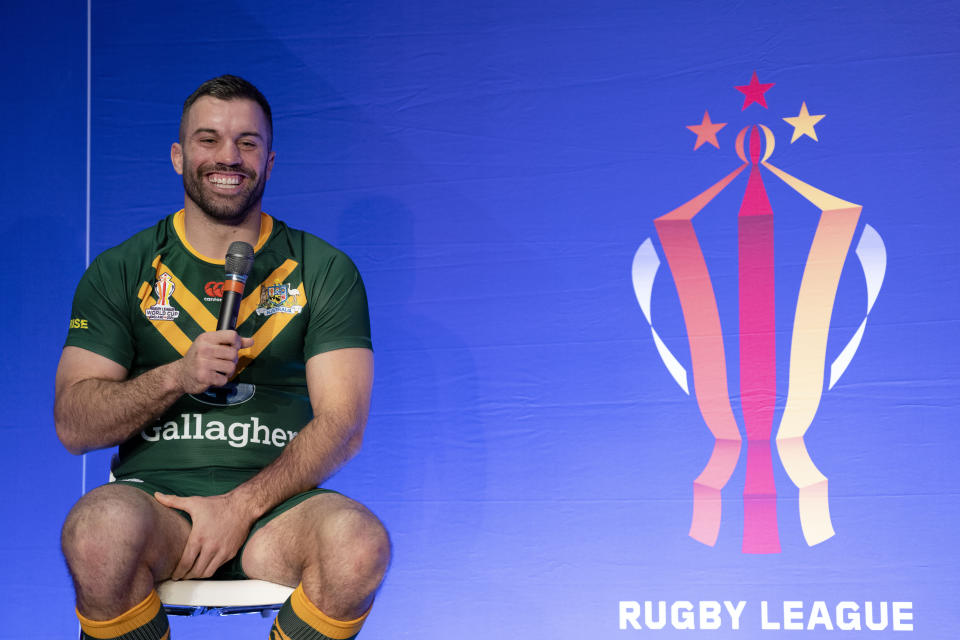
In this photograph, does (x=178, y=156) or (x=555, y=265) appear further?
(x=555, y=265)

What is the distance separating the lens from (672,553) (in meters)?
2.20

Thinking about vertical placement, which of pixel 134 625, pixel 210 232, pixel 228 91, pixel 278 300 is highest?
pixel 228 91

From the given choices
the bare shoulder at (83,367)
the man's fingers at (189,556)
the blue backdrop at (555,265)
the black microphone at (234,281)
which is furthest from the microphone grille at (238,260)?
the blue backdrop at (555,265)

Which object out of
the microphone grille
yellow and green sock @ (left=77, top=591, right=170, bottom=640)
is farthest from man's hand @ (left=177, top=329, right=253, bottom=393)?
yellow and green sock @ (left=77, top=591, right=170, bottom=640)

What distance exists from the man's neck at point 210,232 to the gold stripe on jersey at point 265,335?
0.16 metres

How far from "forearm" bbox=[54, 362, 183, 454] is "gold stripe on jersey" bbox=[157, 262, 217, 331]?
175 millimetres

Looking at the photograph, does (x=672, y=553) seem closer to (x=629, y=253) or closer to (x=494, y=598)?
(x=494, y=598)

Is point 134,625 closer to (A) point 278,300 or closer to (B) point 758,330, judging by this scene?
(A) point 278,300

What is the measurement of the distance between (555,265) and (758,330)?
512mm

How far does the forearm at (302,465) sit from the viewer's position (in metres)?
1.49

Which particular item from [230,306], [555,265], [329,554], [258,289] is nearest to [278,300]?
[258,289]

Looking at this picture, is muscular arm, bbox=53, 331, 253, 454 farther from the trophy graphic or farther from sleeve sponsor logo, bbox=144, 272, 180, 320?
the trophy graphic

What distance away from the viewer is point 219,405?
1.62 m

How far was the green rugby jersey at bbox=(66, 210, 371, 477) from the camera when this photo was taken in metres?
1.61
